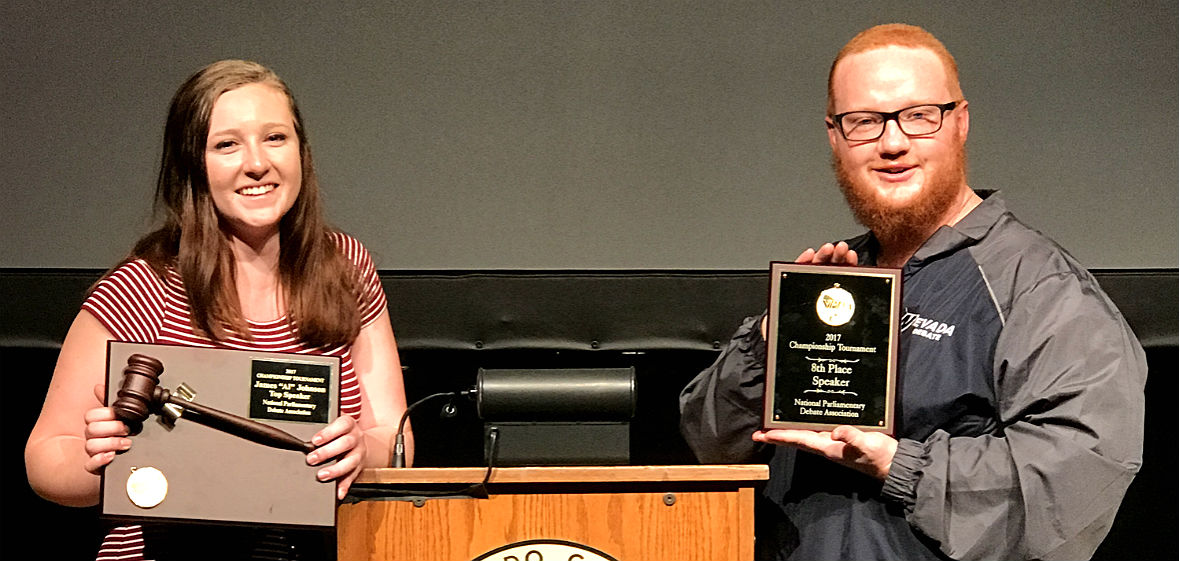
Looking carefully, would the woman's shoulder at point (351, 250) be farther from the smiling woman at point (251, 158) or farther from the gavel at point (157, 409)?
the gavel at point (157, 409)

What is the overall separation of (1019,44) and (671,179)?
99 cm

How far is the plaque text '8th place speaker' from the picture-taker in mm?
1782

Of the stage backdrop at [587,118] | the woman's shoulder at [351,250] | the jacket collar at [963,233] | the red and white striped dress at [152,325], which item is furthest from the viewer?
the stage backdrop at [587,118]

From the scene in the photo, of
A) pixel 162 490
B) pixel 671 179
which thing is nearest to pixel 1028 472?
pixel 162 490

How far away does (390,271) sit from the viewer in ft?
10.6

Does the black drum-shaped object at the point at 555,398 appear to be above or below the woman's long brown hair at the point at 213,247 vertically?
below

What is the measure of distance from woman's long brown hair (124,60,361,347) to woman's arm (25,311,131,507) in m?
0.15

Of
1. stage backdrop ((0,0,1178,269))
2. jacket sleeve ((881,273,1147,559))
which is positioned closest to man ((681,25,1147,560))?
jacket sleeve ((881,273,1147,559))

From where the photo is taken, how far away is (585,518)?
5.50 feet

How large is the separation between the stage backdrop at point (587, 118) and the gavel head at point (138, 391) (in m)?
1.63

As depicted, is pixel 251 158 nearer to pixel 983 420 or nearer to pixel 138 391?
pixel 138 391

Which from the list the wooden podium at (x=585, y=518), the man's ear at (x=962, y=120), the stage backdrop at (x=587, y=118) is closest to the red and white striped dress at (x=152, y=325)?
the wooden podium at (x=585, y=518)

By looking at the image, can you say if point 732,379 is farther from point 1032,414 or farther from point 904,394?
point 1032,414

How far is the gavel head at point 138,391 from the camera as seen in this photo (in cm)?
161
